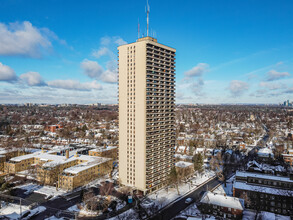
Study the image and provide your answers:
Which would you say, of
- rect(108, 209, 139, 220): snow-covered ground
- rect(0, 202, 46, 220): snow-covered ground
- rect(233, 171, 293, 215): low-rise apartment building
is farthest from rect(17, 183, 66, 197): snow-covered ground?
rect(233, 171, 293, 215): low-rise apartment building

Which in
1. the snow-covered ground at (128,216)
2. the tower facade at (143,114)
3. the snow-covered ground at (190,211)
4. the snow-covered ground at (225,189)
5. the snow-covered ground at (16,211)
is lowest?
the snow-covered ground at (225,189)

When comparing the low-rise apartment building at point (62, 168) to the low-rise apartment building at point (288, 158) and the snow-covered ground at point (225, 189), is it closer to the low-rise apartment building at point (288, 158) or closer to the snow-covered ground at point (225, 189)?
the snow-covered ground at point (225, 189)

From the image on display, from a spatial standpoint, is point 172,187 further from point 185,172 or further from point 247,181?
point 247,181

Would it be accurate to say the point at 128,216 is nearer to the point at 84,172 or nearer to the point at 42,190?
the point at 84,172

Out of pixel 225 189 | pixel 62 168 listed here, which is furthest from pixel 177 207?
pixel 62 168

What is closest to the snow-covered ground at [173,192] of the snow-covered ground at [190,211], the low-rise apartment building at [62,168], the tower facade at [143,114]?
the tower facade at [143,114]

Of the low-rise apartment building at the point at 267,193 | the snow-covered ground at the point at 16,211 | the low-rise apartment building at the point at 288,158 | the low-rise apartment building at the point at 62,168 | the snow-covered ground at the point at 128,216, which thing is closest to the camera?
the snow-covered ground at the point at 128,216

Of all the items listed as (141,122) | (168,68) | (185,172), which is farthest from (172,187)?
(168,68)
